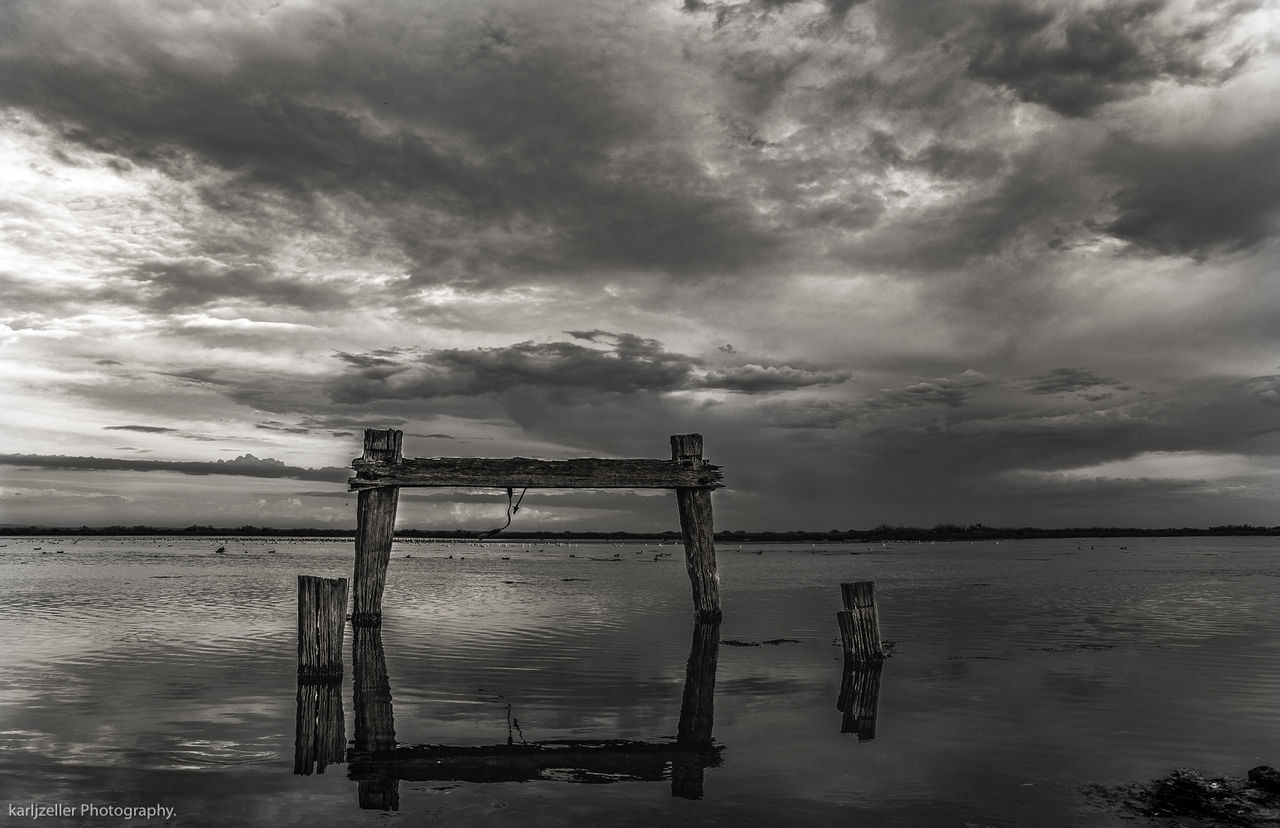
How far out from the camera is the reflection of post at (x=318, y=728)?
6472 mm

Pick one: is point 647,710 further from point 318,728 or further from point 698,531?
point 698,531

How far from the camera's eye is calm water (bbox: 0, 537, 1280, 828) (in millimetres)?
5594

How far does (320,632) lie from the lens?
31.6 ft

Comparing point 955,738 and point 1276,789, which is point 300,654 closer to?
point 955,738

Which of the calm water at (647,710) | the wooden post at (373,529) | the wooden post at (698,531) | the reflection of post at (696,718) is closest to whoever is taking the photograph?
the calm water at (647,710)

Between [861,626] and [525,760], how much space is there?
5.96 m

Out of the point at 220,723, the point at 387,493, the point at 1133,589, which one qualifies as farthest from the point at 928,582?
the point at 220,723

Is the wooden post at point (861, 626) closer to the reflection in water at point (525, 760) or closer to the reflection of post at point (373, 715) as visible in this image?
the reflection in water at point (525, 760)

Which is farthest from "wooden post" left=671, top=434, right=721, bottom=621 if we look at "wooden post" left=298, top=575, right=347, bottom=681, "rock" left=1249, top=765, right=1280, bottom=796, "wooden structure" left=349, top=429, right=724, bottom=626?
"rock" left=1249, top=765, right=1280, bottom=796

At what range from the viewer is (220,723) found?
763 cm

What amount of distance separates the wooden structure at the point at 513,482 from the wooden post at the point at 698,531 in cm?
2

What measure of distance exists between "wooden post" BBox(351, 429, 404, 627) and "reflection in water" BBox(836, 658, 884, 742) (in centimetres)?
754

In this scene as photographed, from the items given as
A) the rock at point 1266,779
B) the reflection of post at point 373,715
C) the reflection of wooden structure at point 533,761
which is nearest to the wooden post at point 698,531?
the reflection of post at point 373,715

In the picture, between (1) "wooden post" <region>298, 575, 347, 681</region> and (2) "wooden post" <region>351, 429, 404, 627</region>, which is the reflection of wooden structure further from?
(2) "wooden post" <region>351, 429, 404, 627</region>
